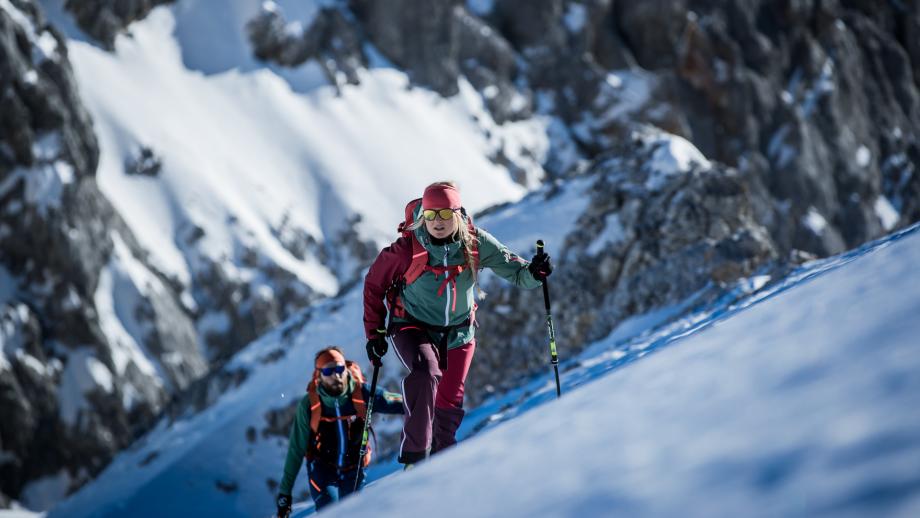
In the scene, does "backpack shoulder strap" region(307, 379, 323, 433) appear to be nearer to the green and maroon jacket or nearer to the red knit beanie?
the green and maroon jacket

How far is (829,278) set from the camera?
3605 mm

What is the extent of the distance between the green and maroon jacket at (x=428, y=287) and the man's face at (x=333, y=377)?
0.81m

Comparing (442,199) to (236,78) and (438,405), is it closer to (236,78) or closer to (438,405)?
(438,405)

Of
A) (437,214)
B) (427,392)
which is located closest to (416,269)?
(437,214)

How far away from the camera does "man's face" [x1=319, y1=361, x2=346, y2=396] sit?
20.5 feet

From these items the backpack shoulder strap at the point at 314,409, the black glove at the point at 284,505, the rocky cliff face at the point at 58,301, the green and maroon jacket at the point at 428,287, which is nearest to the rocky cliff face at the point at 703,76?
the rocky cliff face at the point at 58,301

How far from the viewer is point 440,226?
5.38 meters

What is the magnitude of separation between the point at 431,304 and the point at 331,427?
5.04ft

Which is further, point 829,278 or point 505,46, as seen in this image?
point 505,46

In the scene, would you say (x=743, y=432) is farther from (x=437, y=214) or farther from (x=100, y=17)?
(x=100, y=17)

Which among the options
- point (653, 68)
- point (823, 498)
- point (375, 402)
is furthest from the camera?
point (653, 68)

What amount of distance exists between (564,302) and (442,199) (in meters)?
10.2

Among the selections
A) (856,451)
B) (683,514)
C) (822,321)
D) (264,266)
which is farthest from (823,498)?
Answer: (264,266)

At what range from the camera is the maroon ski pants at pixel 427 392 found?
5270 mm
